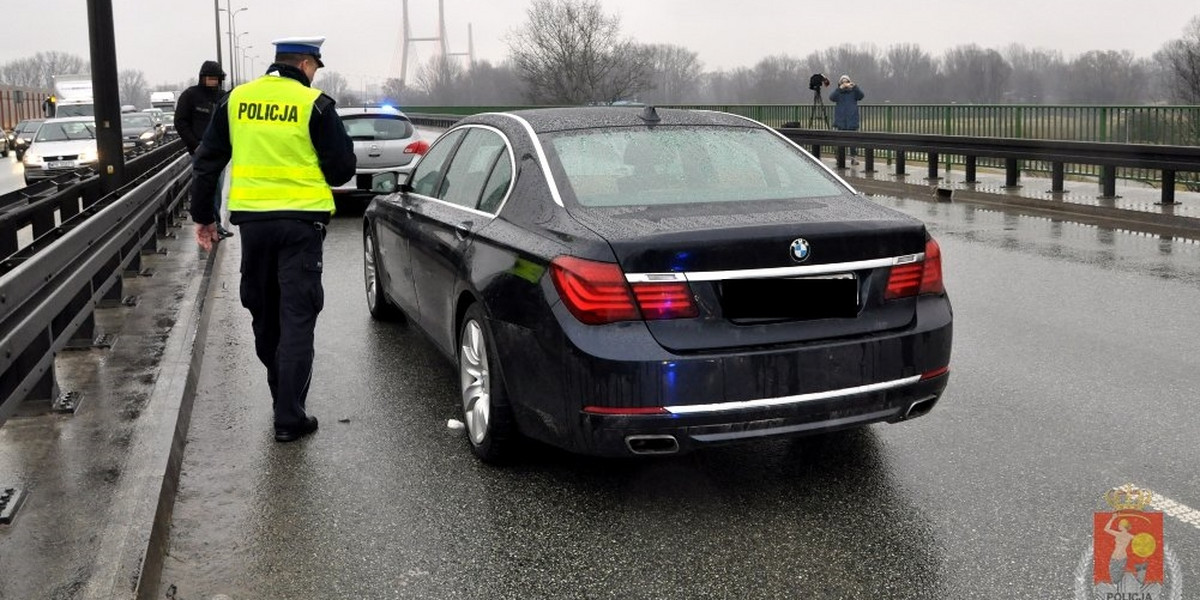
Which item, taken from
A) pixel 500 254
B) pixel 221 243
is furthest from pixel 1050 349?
pixel 221 243

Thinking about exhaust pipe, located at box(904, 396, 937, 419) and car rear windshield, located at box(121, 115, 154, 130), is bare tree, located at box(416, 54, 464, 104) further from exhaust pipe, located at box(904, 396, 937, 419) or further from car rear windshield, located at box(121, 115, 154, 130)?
exhaust pipe, located at box(904, 396, 937, 419)

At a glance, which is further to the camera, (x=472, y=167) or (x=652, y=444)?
(x=472, y=167)

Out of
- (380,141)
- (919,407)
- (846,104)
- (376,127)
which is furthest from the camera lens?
(846,104)

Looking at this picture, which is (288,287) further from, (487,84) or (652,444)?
(487,84)

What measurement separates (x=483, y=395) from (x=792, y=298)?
1409mm

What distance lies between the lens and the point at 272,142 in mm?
5398

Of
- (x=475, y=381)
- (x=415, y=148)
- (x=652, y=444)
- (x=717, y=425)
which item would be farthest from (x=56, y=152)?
(x=717, y=425)

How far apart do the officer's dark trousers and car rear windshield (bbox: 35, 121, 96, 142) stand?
27976 mm

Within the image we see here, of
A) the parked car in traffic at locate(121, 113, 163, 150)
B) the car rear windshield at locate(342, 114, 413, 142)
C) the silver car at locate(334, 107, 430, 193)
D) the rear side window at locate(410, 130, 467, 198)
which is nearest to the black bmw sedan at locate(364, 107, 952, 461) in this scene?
the rear side window at locate(410, 130, 467, 198)

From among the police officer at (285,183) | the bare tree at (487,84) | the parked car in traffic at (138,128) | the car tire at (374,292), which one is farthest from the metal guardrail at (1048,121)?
the bare tree at (487,84)

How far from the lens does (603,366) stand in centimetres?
422

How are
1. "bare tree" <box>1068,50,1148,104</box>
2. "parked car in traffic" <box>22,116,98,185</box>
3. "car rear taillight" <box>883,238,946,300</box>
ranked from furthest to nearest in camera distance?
1. "bare tree" <box>1068,50,1148,104</box>
2. "parked car in traffic" <box>22,116,98,185</box>
3. "car rear taillight" <box>883,238,946,300</box>

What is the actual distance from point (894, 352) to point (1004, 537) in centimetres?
76

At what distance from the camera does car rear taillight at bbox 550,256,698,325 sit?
4.24 m
